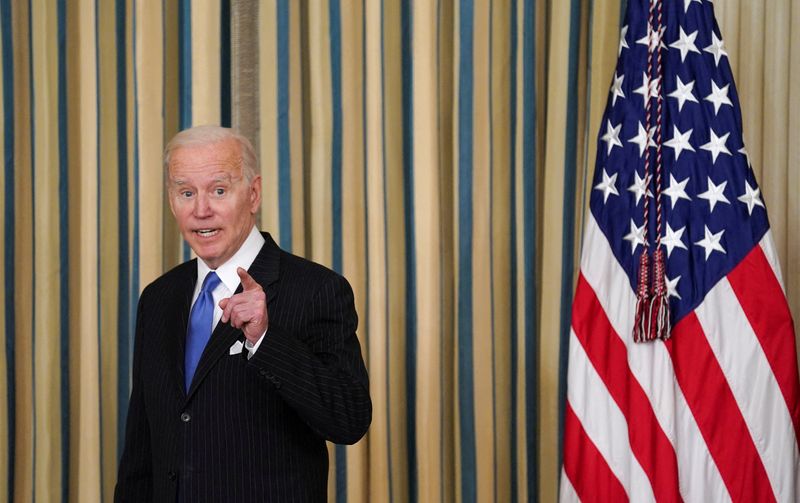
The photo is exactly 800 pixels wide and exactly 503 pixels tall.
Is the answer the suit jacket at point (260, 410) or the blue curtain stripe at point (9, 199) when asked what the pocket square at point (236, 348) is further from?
the blue curtain stripe at point (9, 199)

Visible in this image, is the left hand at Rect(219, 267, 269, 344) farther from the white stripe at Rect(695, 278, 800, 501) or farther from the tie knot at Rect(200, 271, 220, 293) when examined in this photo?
the white stripe at Rect(695, 278, 800, 501)

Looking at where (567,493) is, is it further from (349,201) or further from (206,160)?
(206,160)

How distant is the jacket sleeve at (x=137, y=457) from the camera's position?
187 centimetres

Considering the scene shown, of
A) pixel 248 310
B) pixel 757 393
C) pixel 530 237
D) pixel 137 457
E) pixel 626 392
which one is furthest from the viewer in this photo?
pixel 530 237

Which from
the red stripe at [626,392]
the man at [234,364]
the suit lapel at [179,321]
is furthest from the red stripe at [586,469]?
the suit lapel at [179,321]

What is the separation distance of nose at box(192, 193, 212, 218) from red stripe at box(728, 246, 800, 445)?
1.32 m

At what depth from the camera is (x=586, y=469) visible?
8.08ft

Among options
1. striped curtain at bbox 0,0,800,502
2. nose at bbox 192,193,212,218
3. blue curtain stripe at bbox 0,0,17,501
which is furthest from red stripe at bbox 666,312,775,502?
blue curtain stripe at bbox 0,0,17,501

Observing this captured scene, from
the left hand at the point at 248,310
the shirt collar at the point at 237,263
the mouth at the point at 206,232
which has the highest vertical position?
the mouth at the point at 206,232

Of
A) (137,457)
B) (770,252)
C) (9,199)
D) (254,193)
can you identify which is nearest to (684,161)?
(770,252)

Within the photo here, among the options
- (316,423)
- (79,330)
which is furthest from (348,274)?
(316,423)

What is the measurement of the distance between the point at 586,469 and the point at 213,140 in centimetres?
136

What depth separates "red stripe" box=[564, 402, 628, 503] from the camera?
244cm

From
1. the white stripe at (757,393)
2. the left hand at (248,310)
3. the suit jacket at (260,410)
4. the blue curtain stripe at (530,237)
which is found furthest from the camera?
the blue curtain stripe at (530,237)
